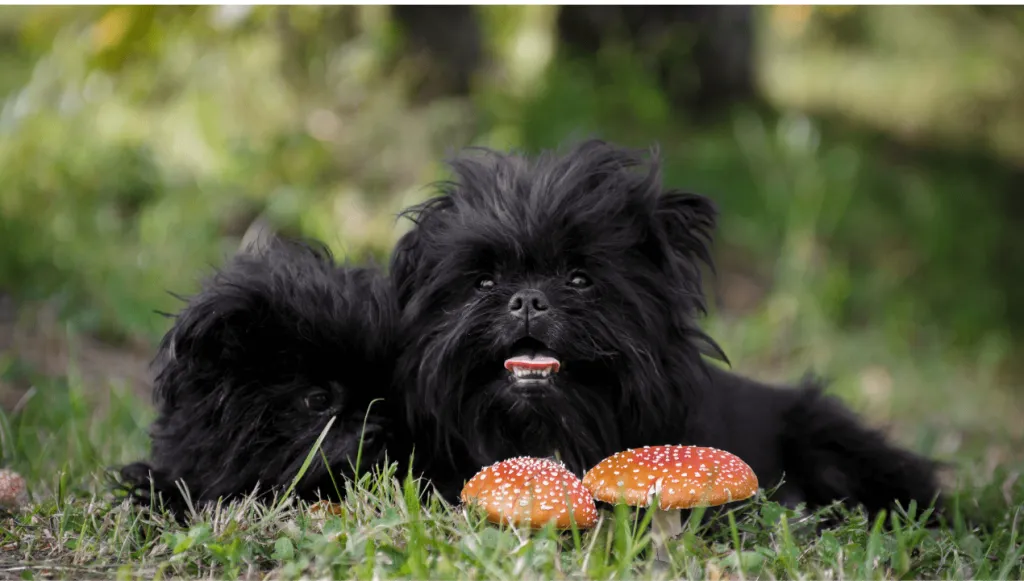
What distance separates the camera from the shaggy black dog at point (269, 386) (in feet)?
12.9

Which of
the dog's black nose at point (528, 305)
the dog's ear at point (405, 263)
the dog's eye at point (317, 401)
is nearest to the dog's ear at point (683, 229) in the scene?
the dog's black nose at point (528, 305)

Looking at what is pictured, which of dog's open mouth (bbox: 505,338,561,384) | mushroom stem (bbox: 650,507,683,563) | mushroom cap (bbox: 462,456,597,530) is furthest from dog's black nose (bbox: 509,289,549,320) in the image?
mushroom stem (bbox: 650,507,683,563)

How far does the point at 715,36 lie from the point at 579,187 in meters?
7.78

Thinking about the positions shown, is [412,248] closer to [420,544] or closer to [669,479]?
[420,544]

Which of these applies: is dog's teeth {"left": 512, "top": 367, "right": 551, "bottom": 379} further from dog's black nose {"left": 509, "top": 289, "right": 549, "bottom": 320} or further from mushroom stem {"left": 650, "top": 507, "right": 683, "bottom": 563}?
mushroom stem {"left": 650, "top": 507, "right": 683, "bottom": 563}

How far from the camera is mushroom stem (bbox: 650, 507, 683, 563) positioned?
3.39m

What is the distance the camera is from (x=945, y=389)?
8.17 m

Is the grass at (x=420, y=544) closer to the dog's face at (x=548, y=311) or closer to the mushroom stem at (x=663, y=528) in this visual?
the mushroom stem at (x=663, y=528)

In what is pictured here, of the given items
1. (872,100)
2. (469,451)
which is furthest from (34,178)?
(872,100)

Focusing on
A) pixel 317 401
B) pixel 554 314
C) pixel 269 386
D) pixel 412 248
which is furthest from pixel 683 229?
pixel 269 386

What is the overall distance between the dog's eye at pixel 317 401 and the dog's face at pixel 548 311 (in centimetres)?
39

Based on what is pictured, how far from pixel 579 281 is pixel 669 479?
77 cm

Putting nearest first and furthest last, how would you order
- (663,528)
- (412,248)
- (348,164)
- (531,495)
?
(531,495), (663,528), (412,248), (348,164)

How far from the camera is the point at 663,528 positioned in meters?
3.51
